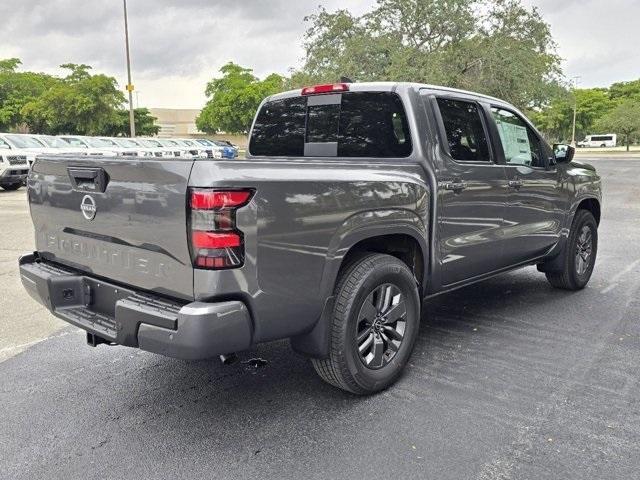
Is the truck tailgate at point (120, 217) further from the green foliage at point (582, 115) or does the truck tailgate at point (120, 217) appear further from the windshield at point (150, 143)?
the green foliage at point (582, 115)

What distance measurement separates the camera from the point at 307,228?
2982mm

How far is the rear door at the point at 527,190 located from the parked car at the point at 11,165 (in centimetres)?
1601

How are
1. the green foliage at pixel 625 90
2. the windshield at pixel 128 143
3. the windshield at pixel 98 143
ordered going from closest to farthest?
the windshield at pixel 98 143, the windshield at pixel 128 143, the green foliage at pixel 625 90

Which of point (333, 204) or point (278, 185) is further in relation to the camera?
point (333, 204)

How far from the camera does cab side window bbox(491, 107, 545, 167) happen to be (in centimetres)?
472

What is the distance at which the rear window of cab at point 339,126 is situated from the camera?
4.03m

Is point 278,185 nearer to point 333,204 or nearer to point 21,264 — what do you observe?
point 333,204

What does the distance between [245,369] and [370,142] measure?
184cm

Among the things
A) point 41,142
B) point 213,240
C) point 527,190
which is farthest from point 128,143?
point 213,240

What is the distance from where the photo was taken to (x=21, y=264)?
3.74 meters

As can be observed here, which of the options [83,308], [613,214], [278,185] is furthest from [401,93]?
[613,214]

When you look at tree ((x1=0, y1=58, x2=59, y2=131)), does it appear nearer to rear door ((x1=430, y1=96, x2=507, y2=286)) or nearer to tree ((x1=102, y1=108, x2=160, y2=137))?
tree ((x1=102, y1=108, x2=160, y2=137))

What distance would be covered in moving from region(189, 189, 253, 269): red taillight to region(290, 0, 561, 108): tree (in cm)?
2297

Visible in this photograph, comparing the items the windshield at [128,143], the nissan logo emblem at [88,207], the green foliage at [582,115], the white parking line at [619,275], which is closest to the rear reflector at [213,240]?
the nissan logo emblem at [88,207]
